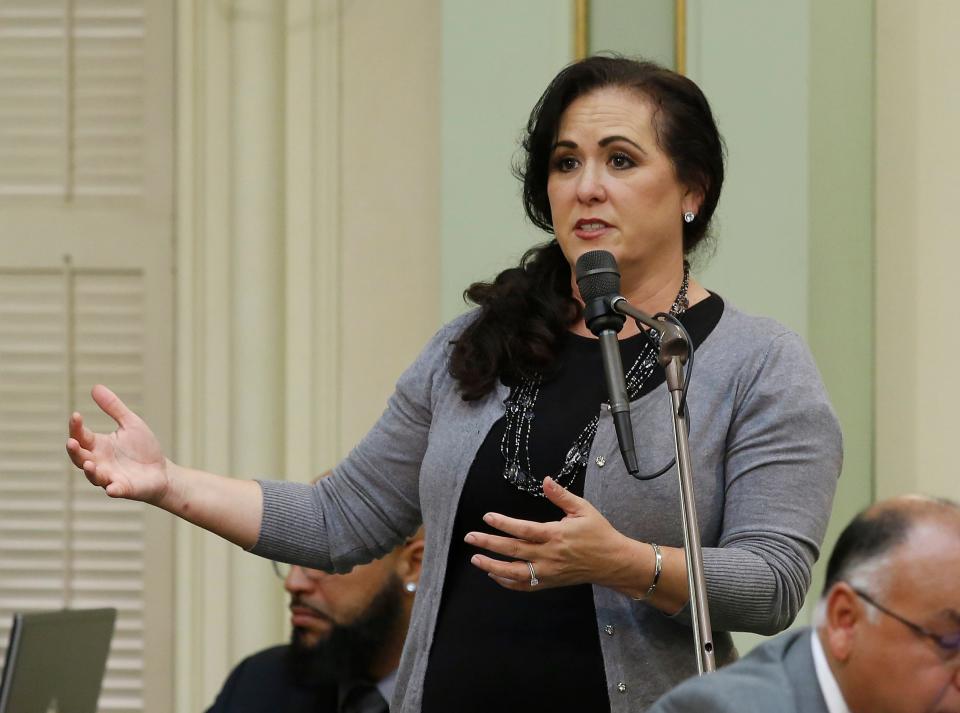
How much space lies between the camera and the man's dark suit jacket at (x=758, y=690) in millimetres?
1661

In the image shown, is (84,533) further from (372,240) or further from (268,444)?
(372,240)

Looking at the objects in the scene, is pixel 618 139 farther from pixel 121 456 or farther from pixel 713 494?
pixel 121 456

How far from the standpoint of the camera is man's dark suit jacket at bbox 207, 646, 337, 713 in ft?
12.3

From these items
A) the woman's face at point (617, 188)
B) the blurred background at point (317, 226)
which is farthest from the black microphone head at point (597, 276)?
the blurred background at point (317, 226)

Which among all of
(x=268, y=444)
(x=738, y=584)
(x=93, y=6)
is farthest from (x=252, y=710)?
(x=93, y=6)

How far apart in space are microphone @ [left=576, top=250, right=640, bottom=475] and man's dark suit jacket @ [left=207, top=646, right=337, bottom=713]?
1.66m

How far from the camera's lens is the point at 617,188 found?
2.47 meters

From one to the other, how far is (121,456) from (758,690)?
3.70 feet

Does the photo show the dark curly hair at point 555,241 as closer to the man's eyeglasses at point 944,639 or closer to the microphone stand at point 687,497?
the microphone stand at point 687,497

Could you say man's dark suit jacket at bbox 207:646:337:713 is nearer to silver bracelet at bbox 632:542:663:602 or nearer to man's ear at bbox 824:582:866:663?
silver bracelet at bbox 632:542:663:602

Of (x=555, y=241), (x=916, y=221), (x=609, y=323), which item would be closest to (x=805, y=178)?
(x=916, y=221)

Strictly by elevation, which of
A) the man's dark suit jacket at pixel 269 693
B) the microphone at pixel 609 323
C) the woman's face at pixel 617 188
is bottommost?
the man's dark suit jacket at pixel 269 693

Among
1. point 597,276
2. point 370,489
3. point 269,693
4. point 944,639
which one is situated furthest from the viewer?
point 269,693

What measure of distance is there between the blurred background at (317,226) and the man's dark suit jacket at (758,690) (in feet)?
6.98
